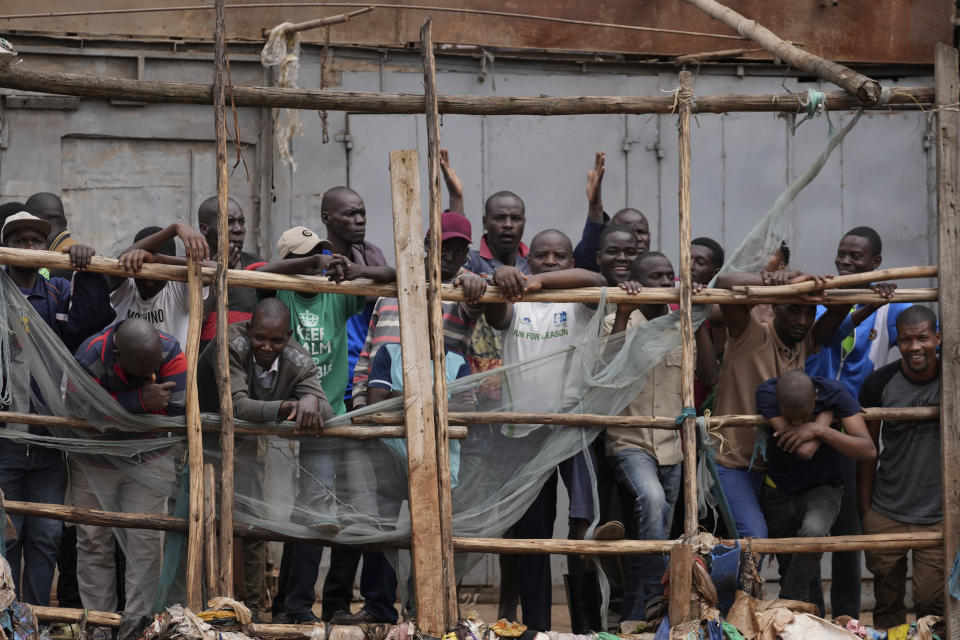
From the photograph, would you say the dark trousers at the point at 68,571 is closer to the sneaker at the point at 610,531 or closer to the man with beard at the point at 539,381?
the man with beard at the point at 539,381

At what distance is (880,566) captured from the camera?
595 cm

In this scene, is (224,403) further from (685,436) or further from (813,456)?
(813,456)

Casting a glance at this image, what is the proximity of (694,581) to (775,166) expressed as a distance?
3.47 m

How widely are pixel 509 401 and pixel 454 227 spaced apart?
94 centimetres

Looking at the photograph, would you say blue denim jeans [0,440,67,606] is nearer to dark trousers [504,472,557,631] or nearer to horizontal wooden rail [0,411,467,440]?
horizontal wooden rail [0,411,467,440]

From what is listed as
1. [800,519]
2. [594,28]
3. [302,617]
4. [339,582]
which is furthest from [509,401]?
[594,28]

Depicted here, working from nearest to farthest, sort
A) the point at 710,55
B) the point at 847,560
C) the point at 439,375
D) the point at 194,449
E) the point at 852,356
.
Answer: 1. the point at 194,449
2. the point at 439,375
3. the point at 847,560
4. the point at 852,356
5. the point at 710,55

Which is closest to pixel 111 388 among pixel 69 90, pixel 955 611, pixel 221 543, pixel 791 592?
pixel 221 543

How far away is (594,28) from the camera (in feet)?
26.5

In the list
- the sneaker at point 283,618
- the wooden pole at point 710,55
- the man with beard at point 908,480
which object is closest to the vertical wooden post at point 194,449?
the sneaker at point 283,618

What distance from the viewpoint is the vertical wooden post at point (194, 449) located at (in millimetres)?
5414

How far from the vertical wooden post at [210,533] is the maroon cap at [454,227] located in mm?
1553

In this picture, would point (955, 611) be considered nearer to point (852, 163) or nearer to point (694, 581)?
point (694, 581)

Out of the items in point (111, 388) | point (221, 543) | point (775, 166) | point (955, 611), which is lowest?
point (955, 611)
